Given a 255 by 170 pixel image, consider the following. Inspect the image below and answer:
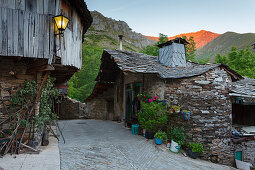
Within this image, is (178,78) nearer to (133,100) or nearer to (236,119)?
(133,100)

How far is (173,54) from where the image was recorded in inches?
356

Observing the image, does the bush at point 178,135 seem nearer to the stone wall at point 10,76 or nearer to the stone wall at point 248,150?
the stone wall at point 248,150

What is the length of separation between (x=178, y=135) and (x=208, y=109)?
5.35 feet

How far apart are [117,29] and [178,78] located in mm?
74146

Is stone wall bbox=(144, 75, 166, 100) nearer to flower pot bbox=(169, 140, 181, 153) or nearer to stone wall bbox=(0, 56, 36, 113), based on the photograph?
flower pot bbox=(169, 140, 181, 153)

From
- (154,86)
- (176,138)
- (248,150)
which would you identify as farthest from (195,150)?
(248,150)

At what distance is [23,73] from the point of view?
16.5 ft

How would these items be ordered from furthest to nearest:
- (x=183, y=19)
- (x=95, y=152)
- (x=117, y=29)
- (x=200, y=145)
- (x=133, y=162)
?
1. (x=117, y=29)
2. (x=183, y=19)
3. (x=200, y=145)
4. (x=95, y=152)
5. (x=133, y=162)

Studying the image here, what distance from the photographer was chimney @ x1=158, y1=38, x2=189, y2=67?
9047mm

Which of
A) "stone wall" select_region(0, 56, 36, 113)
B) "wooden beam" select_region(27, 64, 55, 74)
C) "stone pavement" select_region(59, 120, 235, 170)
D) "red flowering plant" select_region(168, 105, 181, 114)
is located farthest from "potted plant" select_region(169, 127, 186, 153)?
"stone wall" select_region(0, 56, 36, 113)

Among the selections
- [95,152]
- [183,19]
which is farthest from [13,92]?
[183,19]

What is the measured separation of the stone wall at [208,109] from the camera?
21.9 feet

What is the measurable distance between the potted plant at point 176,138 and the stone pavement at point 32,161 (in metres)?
3.85

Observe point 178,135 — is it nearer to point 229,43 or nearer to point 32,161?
point 32,161
